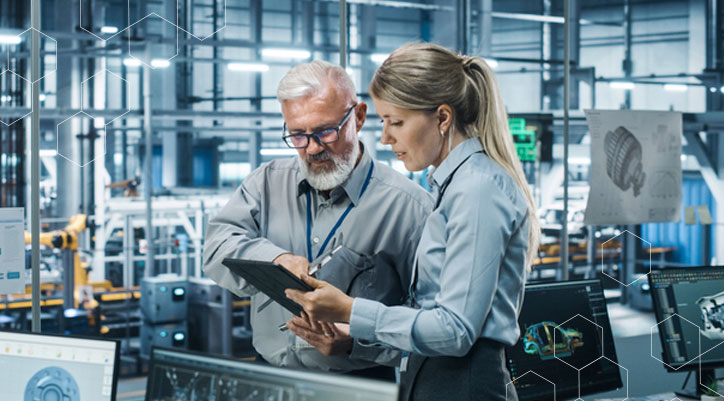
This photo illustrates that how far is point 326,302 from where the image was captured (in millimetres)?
1304

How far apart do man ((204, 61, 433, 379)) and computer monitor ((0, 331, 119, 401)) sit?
0.40 metres

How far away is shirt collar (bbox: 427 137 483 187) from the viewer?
4.31 feet

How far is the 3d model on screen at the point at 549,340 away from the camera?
2014 millimetres

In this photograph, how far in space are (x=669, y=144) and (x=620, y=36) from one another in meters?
6.50

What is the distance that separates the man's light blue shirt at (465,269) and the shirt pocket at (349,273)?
27 centimetres

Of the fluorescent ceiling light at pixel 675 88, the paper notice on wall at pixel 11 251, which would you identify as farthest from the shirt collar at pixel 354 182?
the fluorescent ceiling light at pixel 675 88

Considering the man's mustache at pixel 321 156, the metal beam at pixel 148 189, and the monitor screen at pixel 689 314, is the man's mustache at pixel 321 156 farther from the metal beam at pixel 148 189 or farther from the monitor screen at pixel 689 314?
the metal beam at pixel 148 189

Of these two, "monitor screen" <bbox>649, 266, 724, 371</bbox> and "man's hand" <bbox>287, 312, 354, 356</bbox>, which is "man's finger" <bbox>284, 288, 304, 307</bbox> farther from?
"monitor screen" <bbox>649, 266, 724, 371</bbox>

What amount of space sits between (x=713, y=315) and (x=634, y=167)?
4.07 feet

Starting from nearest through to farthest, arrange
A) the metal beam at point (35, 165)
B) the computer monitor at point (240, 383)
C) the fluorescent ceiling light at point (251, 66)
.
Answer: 1. the computer monitor at point (240, 383)
2. the metal beam at point (35, 165)
3. the fluorescent ceiling light at point (251, 66)

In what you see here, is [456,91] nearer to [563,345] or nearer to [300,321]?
[300,321]

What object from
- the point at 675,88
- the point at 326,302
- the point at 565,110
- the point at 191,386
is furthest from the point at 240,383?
the point at 675,88

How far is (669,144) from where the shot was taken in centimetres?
352

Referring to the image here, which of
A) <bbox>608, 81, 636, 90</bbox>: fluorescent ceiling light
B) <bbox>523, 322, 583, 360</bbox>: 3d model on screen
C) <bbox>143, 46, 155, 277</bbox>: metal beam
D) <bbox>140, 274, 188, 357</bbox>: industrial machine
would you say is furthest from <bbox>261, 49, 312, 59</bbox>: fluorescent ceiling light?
<bbox>523, 322, 583, 360</bbox>: 3d model on screen
